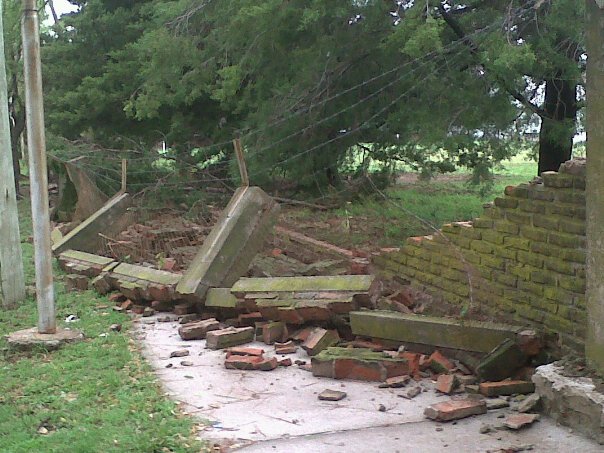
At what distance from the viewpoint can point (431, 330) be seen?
5.80 metres

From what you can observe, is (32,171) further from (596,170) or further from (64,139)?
(64,139)

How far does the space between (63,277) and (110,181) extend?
5.19m

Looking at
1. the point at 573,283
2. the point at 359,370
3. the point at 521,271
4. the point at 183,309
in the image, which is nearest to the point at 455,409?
the point at 359,370

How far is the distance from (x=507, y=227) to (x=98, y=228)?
26.0ft

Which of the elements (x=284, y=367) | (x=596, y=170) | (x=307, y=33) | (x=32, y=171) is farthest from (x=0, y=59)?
(x=596, y=170)

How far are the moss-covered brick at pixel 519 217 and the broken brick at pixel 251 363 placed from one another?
2.27 m

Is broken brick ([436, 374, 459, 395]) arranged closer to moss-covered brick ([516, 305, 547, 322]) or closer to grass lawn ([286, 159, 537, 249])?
moss-covered brick ([516, 305, 547, 322])

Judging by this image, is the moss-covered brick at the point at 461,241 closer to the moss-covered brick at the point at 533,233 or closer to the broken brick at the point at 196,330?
the moss-covered brick at the point at 533,233

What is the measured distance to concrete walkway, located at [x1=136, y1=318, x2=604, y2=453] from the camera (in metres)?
4.17

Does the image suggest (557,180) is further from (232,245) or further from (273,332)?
(232,245)

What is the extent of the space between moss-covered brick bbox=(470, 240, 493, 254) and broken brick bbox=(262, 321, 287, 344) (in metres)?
1.92

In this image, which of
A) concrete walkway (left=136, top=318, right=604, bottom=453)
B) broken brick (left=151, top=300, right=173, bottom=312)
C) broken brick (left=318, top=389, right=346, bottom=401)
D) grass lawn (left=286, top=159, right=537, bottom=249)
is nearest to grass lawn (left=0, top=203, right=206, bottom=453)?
concrete walkway (left=136, top=318, right=604, bottom=453)

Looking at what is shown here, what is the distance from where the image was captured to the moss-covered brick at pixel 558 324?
5.11 meters

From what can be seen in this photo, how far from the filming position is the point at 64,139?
1794 cm
